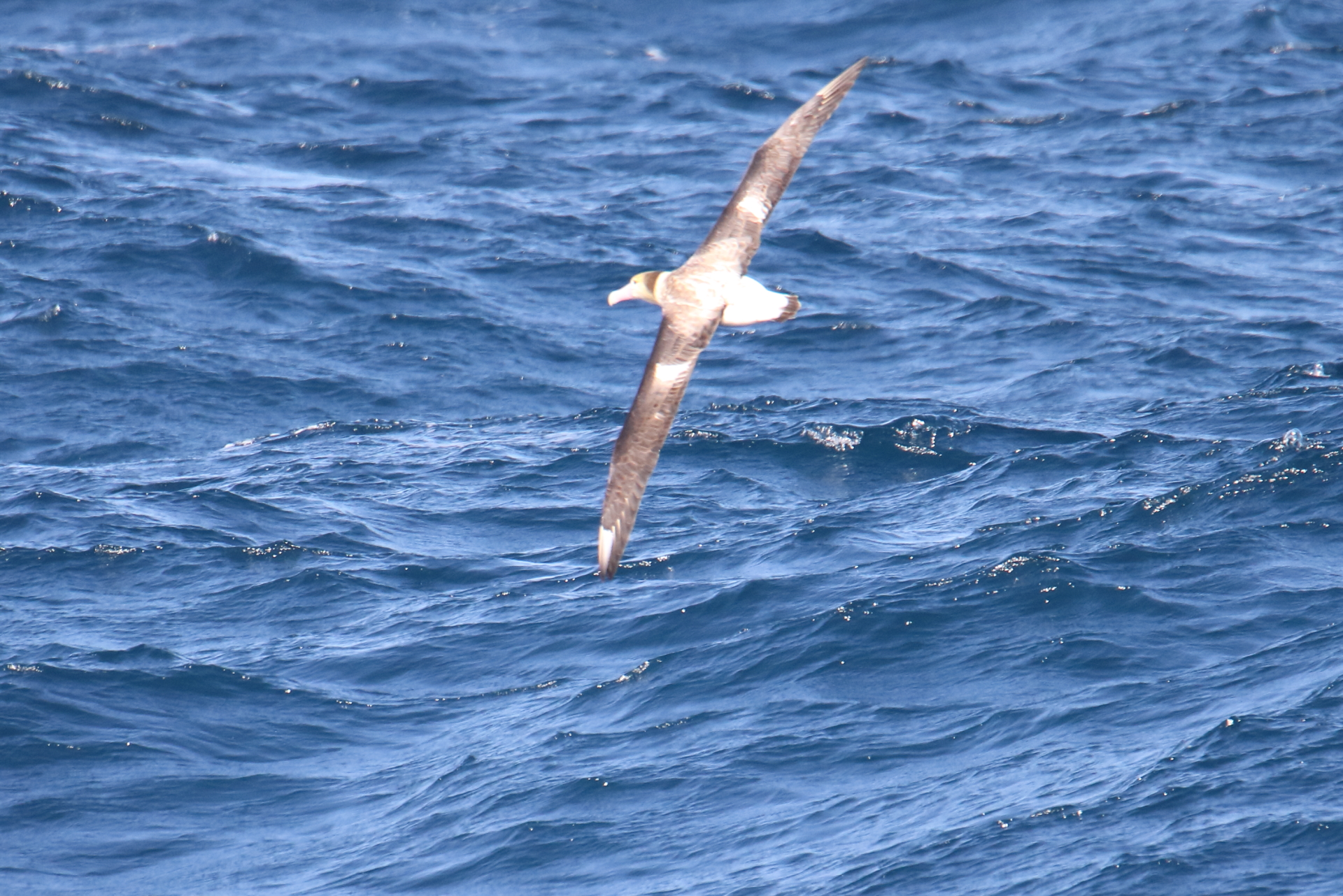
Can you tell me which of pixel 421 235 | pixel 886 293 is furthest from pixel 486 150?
pixel 886 293

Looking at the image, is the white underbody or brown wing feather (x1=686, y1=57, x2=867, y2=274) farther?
brown wing feather (x1=686, y1=57, x2=867, y2=274)

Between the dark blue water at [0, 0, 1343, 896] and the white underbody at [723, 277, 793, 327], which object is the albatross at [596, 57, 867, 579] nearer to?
the white underbody at [723, 277, 793, 327]

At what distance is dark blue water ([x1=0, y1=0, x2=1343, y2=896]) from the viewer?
1152cm

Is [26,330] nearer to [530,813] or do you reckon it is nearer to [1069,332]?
[530,813]

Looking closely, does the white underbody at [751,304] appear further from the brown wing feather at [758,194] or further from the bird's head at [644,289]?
the bird's head at [644,289]

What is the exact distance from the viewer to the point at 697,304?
11.0m

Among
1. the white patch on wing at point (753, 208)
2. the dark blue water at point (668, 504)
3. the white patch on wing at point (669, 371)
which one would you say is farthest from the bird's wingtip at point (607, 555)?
the white patch on wing at point (753, 208)

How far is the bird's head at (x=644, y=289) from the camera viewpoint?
1130 centimetres

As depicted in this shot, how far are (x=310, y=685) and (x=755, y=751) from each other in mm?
4095

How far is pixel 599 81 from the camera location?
103 ft

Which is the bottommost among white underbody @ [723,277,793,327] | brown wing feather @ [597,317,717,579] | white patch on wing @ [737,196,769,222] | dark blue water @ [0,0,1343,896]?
dark blue water @ [0,0,1343,896]

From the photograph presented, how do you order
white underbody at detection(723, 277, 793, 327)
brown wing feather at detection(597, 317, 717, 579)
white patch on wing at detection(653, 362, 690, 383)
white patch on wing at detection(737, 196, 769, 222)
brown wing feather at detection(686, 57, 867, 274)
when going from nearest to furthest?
brown wing feather at detection(597, 317, 717, 579) < white patch on wing at detection(653, 362, 690, 383) < white underbody at detection(723, 277, 793, 327) < brown wing feather at detection(686, 57, 867, 274) < white patch on wing at detection(737, 196, 769, 222)

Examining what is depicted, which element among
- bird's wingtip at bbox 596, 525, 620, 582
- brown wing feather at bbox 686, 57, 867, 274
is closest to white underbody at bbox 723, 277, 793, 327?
brown wing feather at bbox 686, 57, 867, 274

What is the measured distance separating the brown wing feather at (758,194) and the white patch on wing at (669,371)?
45.1 inches
